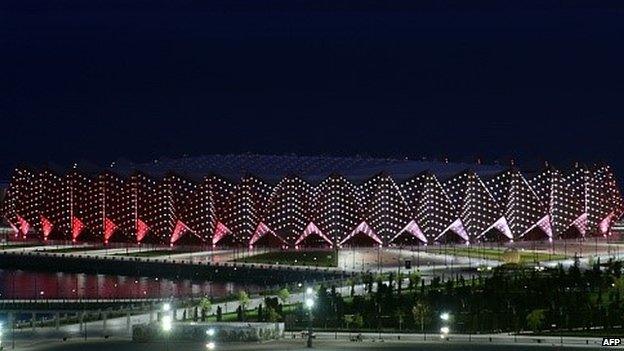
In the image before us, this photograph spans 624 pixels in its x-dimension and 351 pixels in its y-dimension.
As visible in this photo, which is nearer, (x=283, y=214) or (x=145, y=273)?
(x=145, y=273)

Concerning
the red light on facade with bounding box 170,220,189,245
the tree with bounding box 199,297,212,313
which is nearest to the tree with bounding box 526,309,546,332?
the tree with bounding box 199,297,212,313

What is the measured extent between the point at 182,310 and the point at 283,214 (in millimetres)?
39425

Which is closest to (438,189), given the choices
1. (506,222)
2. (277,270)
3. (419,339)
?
(506,222)

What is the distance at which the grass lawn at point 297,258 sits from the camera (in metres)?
96.8

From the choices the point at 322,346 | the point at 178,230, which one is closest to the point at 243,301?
the point at 322,346

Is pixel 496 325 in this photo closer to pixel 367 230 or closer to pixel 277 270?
pixel 277 270

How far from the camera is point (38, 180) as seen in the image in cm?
12400

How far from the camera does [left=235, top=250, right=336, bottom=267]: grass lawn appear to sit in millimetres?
96806

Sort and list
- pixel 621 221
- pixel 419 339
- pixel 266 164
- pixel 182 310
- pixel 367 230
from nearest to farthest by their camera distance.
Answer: pixel 419 339 < pixel 182 310 < pixel 367 230 < pixel 266 164 < pixel 621 221

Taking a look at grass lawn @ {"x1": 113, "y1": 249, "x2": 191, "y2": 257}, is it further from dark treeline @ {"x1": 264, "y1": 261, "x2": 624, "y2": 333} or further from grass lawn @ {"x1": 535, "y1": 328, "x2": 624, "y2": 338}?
grass lawn @ {"x1": 535, "y1": 328, "x2": 624, "y2": 338}

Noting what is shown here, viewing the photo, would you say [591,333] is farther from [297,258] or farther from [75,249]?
[75,249]

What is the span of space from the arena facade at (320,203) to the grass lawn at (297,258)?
5.78 meters

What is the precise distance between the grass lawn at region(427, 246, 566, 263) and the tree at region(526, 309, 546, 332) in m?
29.1

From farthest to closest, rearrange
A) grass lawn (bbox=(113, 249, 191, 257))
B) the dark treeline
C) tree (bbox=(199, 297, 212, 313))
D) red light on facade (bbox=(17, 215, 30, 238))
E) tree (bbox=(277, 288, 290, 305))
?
red light on facade (bbox=(17, 215, 30, 238)) < grass lawn (bbox=(113, 249, 191, 257)) < tree (bbox=(277, 288, 290, 305)) < tree (bbox=(199, 297, 212, 313)) < the dark treeline
